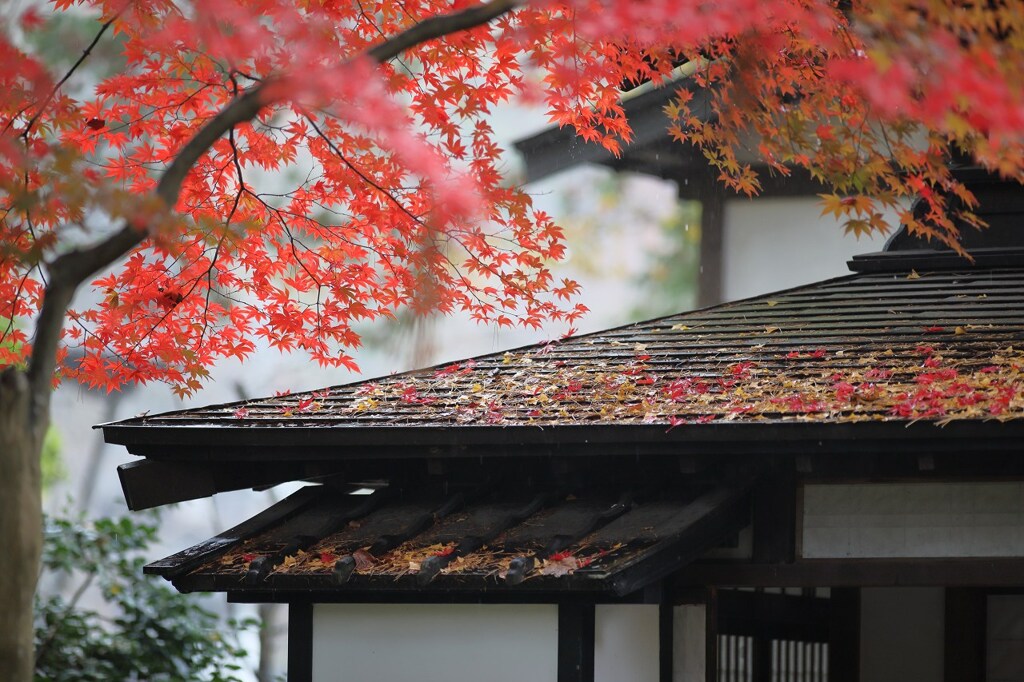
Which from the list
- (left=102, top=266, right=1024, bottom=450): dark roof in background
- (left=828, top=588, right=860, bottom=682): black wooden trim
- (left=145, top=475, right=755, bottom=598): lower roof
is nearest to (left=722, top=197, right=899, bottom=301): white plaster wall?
(left=102, top=266, right=1024, bottom=450): dark roof in background

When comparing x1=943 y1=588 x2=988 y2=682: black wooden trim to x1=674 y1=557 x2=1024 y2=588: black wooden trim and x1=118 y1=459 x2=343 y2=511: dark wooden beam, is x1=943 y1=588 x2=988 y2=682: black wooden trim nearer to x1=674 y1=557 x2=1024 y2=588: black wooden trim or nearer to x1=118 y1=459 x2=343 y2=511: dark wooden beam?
x1=674 y1=557 x2=1024 y2=588: black wooden trim

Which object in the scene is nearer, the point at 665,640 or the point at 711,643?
the point at 665,640

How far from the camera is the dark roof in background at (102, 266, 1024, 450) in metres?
5.21

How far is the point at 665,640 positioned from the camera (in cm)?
575

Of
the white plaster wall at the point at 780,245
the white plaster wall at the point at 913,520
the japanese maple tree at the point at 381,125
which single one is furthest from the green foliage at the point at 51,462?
the white plaster wall at the point at 913,520

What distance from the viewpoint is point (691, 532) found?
16.3 feet

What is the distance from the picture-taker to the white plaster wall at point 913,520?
5.32m

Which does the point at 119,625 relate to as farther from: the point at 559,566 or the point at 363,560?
the point at 559,566

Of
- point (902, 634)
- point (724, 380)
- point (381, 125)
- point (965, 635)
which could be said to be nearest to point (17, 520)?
point (381, 125)

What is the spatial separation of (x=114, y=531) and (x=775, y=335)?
23.1 feet

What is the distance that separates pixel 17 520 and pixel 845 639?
6.29 meters

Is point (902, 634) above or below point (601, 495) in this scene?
below

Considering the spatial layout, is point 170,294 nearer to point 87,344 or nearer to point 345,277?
point 87,344

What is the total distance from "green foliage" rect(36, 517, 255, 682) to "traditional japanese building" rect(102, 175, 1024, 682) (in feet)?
15.8
